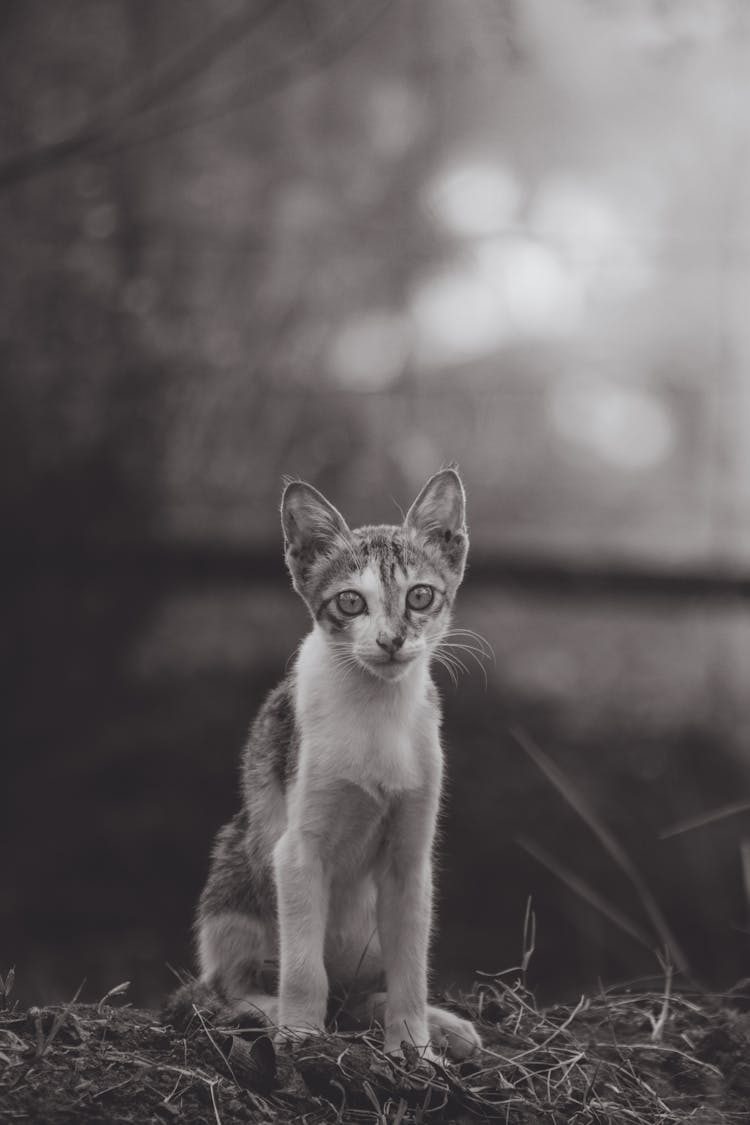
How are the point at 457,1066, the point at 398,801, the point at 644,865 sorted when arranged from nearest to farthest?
the point at 457,1066, the point at 398,801, the point at 644,865

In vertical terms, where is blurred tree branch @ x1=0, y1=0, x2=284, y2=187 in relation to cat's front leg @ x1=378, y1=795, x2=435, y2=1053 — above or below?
above

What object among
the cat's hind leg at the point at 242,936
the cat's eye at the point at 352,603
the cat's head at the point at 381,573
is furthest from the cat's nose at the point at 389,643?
the cat's hind leg at the point at 242,936

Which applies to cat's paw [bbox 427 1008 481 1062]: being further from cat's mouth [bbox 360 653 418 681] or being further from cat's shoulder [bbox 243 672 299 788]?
cat's mouth [bbox 360 653 418 681]

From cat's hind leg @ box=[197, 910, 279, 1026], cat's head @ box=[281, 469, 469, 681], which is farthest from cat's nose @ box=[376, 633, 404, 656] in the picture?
cat's hind leg @ box=[197, 910, 279, 1026]

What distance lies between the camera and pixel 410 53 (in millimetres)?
7855

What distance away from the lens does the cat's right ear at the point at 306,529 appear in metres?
3.27

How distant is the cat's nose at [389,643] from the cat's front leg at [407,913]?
388 millimetres

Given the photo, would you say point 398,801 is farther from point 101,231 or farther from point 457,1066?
point 101,231

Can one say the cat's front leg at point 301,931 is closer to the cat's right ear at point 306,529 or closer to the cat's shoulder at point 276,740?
the cat's shoulder at point 276,740

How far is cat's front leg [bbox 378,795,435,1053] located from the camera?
9.95ft

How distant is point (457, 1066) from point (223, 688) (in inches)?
206

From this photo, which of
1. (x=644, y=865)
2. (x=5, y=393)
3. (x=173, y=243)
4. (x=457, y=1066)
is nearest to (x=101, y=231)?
(x=173, y=243)

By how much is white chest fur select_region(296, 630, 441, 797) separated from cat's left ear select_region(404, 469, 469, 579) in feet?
1.09

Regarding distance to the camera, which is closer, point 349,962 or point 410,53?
point 349,962
